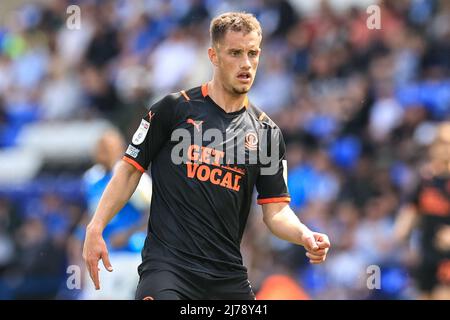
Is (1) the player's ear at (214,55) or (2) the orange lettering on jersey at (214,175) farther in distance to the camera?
(1) the player's ear at (214,55)

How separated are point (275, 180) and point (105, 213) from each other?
118 cm

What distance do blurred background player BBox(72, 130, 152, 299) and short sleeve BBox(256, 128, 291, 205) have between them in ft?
10.5

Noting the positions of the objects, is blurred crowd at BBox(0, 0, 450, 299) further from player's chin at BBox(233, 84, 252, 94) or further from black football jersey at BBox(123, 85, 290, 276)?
player's chin at BBox(233, 84, 252, 94)

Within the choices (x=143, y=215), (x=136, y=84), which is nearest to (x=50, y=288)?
(x=136, y=84)

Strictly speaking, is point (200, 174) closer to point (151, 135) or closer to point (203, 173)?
point (203, 173)

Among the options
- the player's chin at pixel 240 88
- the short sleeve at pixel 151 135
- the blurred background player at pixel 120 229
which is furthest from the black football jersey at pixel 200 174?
the blurred background player at pixel 120 229

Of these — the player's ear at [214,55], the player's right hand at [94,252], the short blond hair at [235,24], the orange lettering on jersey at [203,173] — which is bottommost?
the player's right hand at [94,252]

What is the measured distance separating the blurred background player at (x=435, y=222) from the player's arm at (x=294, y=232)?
14.3 feet

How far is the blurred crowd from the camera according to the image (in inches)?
488

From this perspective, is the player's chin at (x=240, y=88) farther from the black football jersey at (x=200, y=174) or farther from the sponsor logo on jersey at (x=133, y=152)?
the sponsor logo on jersey at (x=133, y=152)

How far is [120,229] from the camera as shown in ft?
32.9

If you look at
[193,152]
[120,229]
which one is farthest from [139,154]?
[120,229]

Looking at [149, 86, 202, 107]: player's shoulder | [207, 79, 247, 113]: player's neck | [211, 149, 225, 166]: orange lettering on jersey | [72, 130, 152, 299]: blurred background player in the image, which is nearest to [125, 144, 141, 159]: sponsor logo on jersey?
[149, 86, 202, 107]: player's shoulder

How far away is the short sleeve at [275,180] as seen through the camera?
6707 millimetres
